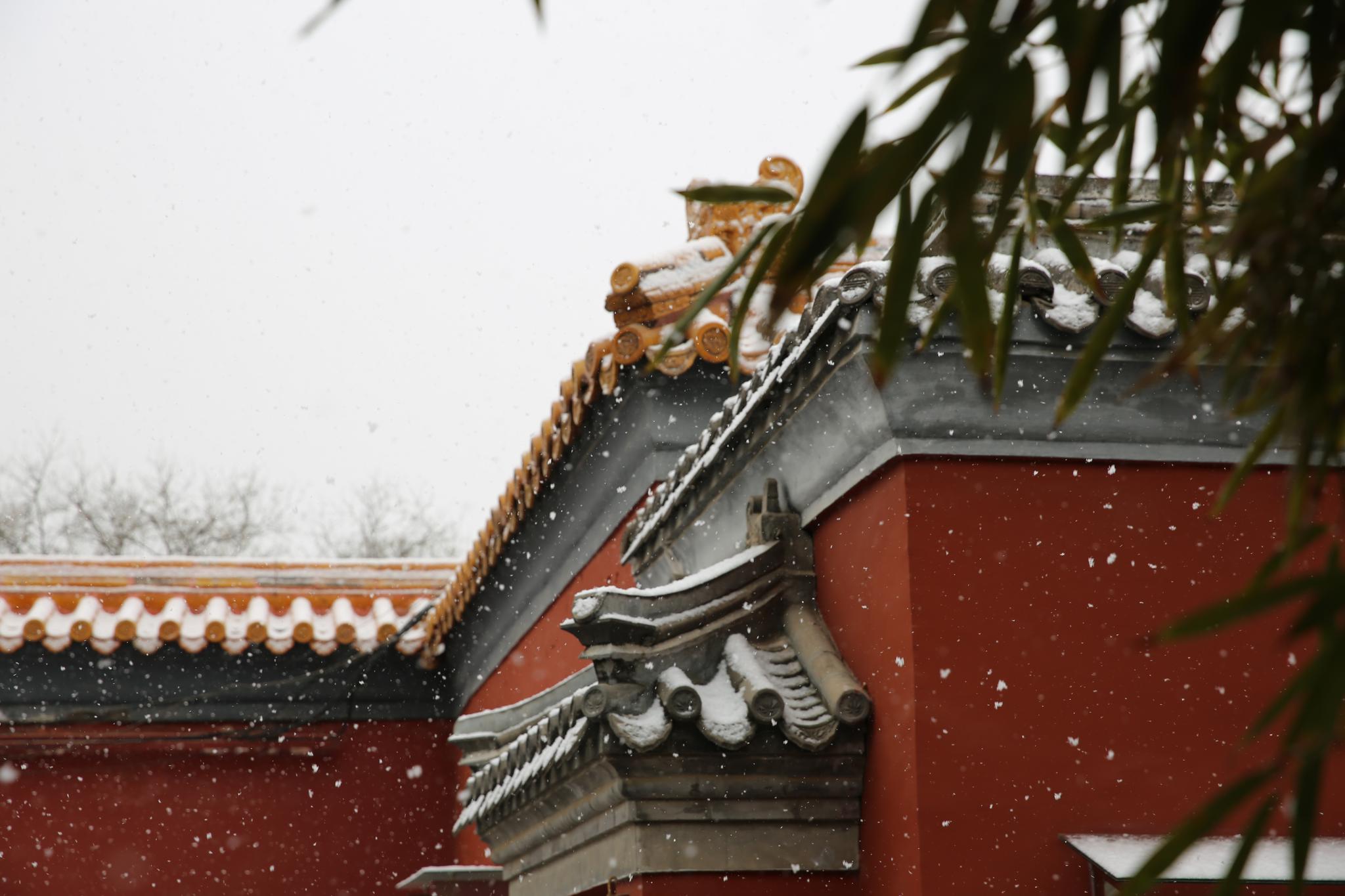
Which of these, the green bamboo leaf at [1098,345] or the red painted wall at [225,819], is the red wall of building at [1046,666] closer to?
the green bamboo leaf at [1098,345]

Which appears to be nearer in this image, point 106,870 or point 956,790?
point 956,790

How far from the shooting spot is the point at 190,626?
752 centimetres

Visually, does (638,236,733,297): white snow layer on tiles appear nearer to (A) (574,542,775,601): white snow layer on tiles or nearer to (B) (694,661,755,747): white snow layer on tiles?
(A) (574,542,775,601): white snow layer on tiles

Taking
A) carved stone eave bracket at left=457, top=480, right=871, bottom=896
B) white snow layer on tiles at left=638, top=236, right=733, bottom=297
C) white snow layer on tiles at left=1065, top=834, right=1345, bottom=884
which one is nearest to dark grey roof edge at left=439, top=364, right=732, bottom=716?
white snow layer on tiles at left=638, top=236, right=733, bottom=297

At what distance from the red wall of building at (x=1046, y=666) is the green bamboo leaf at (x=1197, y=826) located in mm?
1657

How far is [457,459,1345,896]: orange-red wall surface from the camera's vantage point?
269cm

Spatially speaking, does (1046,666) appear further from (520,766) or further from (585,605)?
(520,766)

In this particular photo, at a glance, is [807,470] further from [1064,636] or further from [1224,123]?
[1224,123]

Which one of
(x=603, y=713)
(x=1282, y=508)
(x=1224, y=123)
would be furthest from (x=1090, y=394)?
(x=1224, y=123)

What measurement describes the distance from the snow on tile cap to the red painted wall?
1.89ft

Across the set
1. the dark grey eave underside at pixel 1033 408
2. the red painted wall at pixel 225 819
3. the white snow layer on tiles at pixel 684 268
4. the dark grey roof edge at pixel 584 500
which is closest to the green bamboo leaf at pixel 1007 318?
the dark grey eave underside at pixel 1033 408

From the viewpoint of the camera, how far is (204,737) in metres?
7.58

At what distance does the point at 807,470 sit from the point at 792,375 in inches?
11.3

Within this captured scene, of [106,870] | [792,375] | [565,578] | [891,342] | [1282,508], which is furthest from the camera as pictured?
[106,870]
